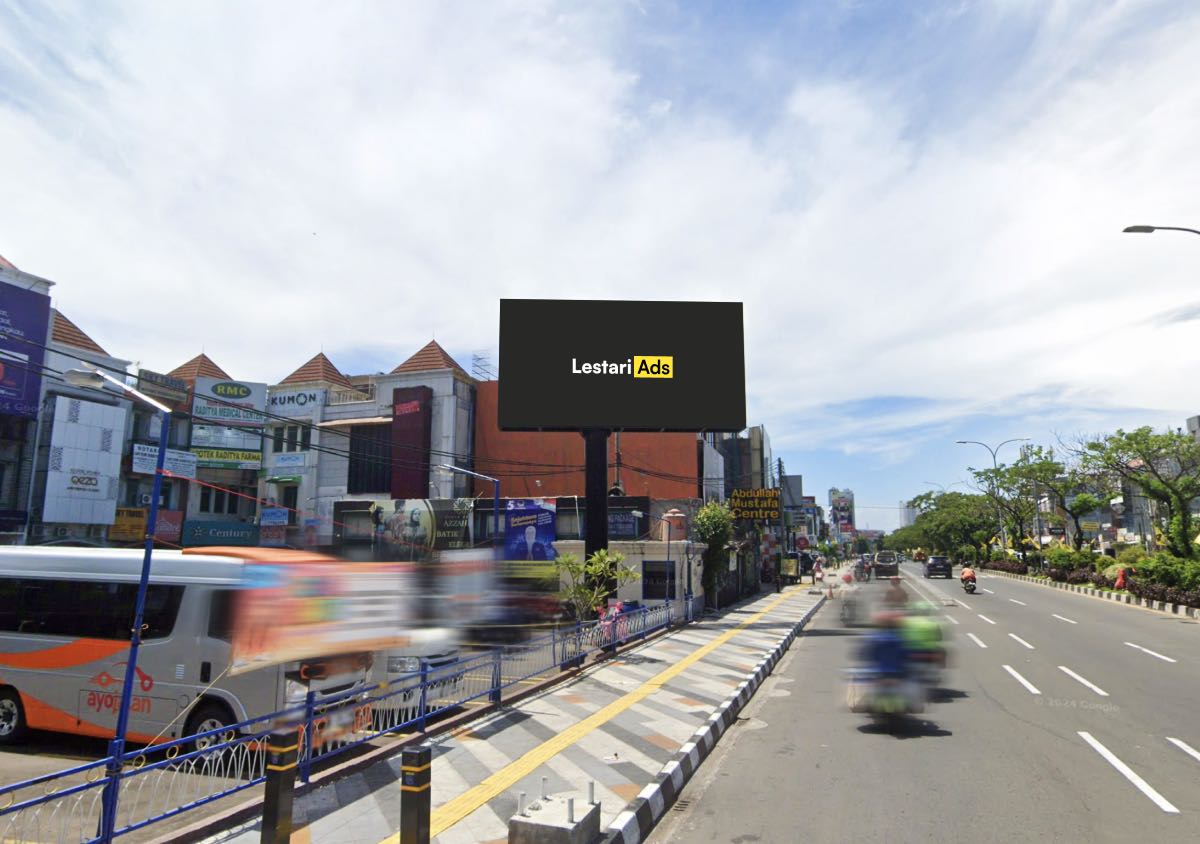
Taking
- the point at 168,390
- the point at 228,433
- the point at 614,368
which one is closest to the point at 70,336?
the point at 168,390

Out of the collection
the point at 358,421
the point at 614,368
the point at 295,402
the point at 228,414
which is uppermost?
the point at 295,402

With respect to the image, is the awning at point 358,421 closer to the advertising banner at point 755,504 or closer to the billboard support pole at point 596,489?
the advertising banner at point 755,504

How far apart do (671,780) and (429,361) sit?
43.8m

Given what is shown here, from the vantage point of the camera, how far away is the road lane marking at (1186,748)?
8181 mm

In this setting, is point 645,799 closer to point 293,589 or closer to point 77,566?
point 293,589

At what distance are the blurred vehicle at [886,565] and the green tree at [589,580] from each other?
25991 mm

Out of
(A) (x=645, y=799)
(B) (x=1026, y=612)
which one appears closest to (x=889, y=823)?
(A) (x=645, y=799)

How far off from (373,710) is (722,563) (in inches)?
938

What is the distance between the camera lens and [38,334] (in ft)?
131

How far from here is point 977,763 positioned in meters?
8.06

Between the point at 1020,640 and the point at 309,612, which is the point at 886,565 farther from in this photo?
the point at 309,612

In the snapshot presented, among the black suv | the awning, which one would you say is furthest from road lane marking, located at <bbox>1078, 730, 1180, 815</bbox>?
the black suv

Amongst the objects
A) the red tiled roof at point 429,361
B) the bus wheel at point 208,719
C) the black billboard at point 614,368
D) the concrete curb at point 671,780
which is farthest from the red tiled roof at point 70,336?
the concrete curb at point 671,780

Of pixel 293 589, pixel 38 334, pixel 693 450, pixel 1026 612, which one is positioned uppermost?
pixel 38 334
